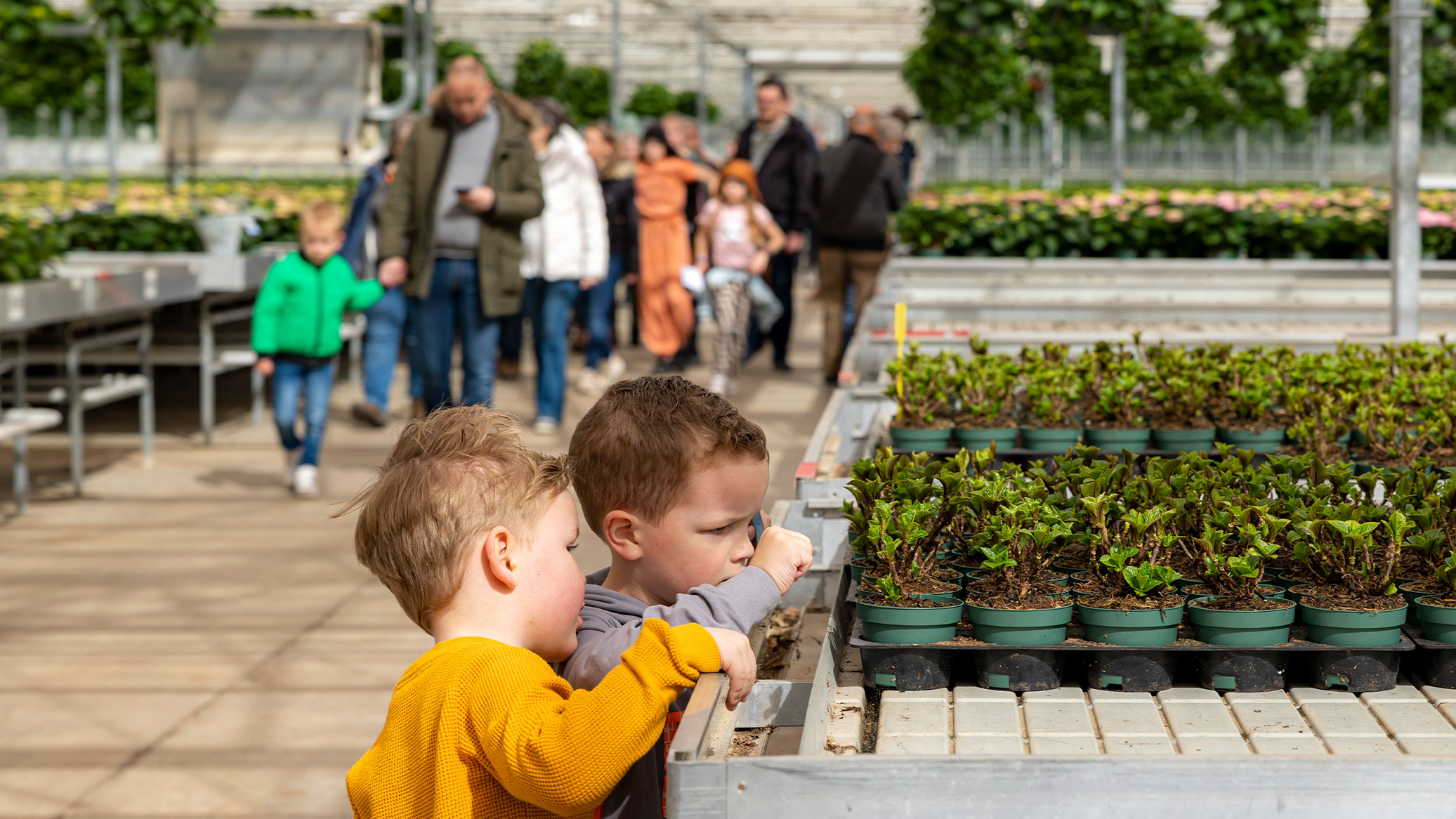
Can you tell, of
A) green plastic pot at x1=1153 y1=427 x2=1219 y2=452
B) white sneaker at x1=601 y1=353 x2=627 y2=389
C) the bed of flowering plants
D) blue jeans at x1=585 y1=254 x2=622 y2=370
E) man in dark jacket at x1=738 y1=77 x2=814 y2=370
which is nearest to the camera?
green plastic pot at x1=1153 y1=427 x2=1219 y2=452

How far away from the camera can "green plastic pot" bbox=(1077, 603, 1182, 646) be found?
214 cm

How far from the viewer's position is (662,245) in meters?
10.3

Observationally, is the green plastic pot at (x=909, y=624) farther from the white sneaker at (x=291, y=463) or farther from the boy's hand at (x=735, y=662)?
the white sneaker at (x=291, y=463)

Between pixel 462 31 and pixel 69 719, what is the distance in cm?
2950

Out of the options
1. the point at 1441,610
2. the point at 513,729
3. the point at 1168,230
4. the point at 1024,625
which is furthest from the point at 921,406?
the point at 1168,230

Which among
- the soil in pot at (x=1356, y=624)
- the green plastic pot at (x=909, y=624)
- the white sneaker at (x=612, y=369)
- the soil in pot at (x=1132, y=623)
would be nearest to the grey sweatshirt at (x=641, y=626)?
the green plastic pot at (x=909, y=624)

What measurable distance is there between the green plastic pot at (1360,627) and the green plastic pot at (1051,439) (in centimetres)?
151

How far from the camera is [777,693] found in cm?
205

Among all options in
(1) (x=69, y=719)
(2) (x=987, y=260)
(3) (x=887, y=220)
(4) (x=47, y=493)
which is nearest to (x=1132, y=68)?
(3) (x=887, y=220)

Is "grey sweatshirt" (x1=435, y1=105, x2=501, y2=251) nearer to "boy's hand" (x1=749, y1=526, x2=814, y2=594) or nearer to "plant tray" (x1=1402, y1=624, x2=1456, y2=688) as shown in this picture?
"boy's hand" (x1=749, y1=526, x2=814, y2=594)

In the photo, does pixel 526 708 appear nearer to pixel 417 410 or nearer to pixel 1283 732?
pixel 1283 732

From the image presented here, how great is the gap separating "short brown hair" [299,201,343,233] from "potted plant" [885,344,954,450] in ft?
12.0

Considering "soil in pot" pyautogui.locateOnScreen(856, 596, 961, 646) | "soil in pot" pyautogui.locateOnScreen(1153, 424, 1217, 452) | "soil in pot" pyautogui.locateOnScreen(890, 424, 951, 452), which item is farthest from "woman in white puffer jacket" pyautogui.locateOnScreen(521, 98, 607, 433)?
"soil in pot" pyautogui.locateOnScreen(856, 596, 961, 646)

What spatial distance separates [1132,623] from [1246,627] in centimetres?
16
